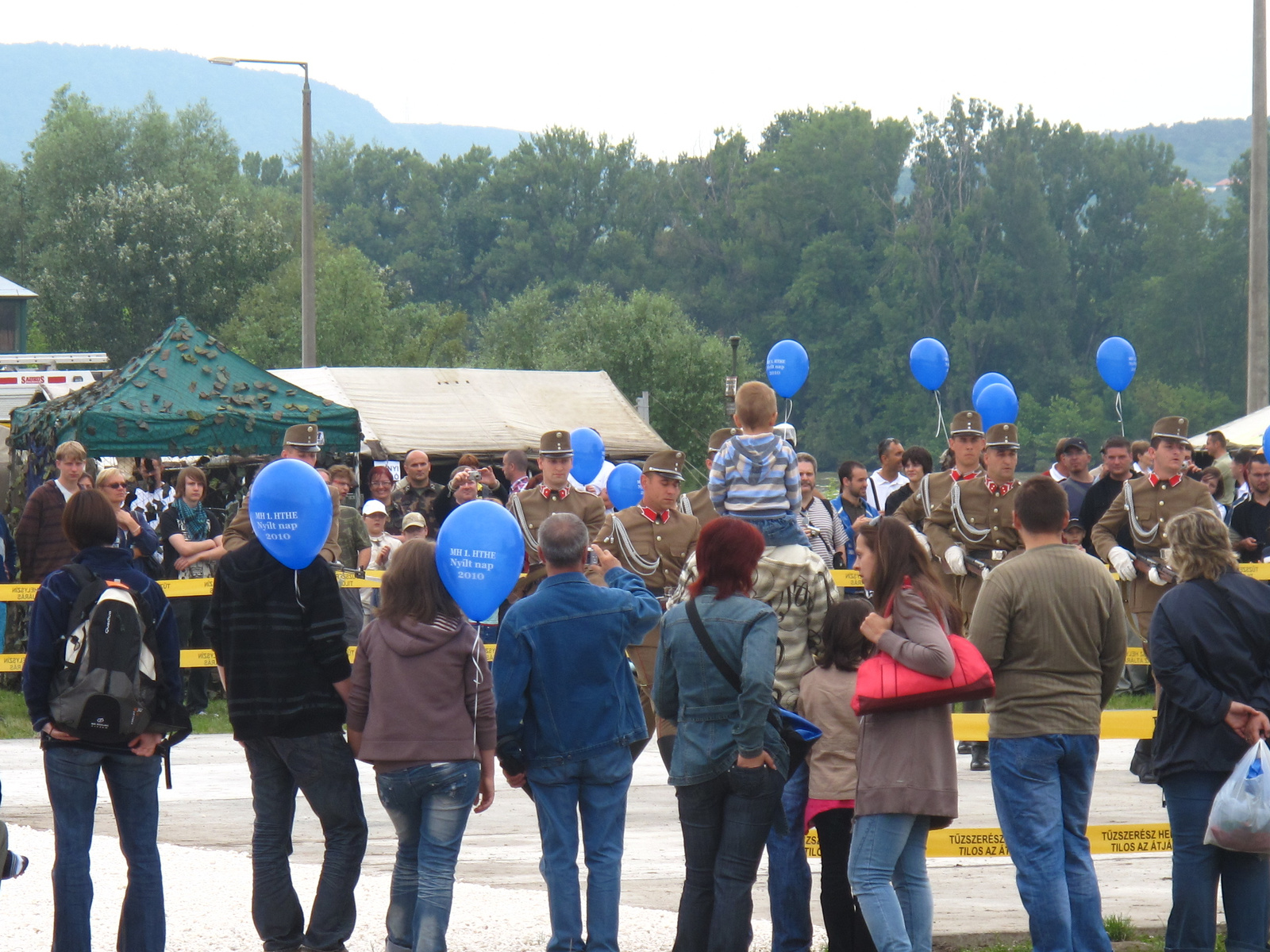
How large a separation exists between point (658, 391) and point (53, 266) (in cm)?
2045

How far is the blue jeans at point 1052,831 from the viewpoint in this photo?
19.0 ft

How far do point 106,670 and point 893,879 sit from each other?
288 cm

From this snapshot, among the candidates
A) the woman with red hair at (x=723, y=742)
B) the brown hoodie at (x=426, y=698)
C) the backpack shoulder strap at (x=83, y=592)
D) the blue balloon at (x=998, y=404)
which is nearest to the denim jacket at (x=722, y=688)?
the woman with red hair at (x=723, y=742)

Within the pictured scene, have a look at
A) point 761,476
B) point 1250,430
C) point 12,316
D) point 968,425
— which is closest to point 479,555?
point 761,476

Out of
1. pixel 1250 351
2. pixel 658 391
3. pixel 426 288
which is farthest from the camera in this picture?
pixel 426 288

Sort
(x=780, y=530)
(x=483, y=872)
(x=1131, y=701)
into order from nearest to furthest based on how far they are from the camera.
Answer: (x=780, y=530), (x=483, y=872), (x=1131, y=701)

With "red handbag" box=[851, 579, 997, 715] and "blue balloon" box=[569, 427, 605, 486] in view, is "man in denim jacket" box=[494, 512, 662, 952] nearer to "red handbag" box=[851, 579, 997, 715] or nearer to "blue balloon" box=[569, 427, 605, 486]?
"red handbag" box=[851, 579, 997, 715]

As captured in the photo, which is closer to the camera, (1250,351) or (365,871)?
(365,871)

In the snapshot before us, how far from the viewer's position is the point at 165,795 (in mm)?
9906

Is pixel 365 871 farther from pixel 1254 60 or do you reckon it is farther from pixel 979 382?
pixel 1254 60

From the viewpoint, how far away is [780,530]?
6.65 m

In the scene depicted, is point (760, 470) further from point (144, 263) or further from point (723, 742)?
point (144, 263)

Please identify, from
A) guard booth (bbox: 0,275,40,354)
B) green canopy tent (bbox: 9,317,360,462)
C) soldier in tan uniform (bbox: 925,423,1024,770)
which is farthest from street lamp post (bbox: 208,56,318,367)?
guard booth (bbox: 0,275,40,354)

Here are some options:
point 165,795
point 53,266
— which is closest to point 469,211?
point 53,266
